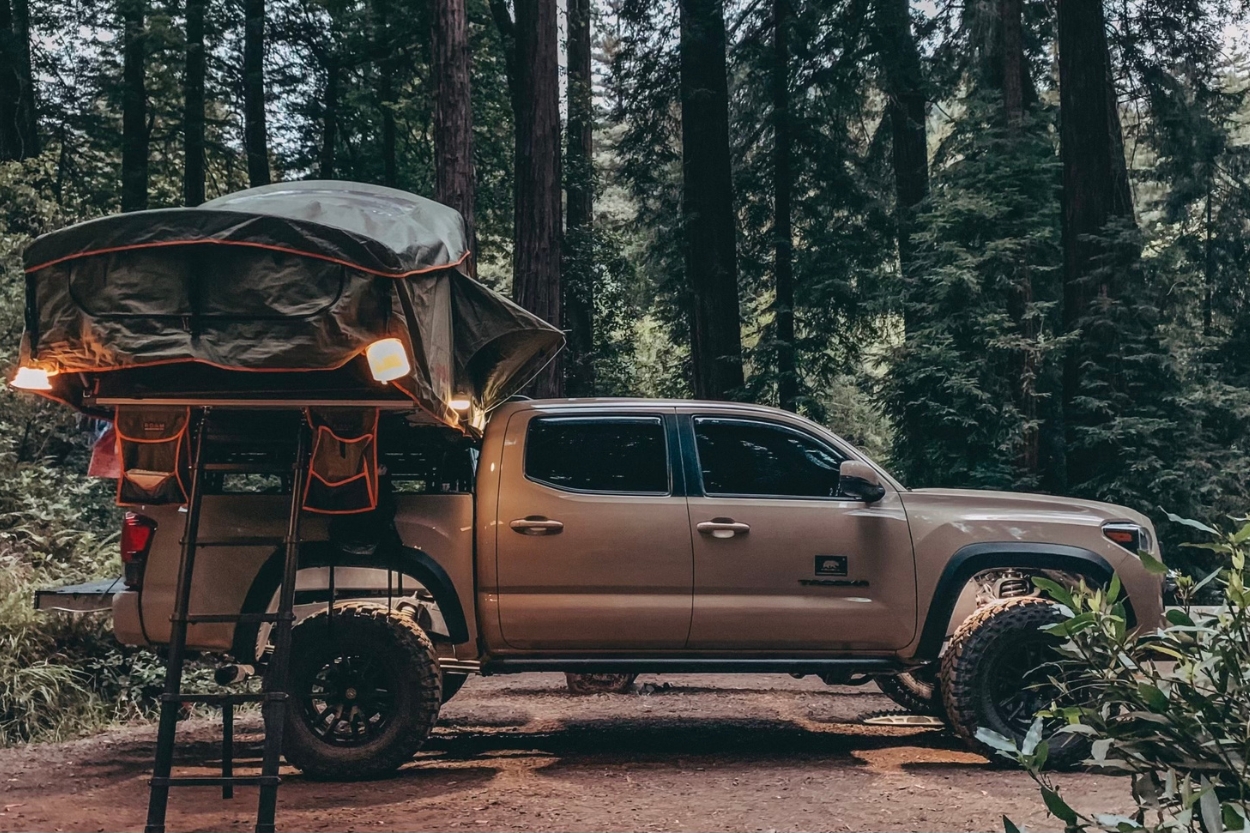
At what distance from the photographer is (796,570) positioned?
23.5 ft

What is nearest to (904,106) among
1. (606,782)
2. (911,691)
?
(911,691)

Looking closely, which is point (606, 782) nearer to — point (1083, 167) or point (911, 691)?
point (911, 691)

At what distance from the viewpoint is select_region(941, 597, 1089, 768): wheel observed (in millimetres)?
6949

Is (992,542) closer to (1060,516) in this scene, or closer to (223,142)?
(1060,516)

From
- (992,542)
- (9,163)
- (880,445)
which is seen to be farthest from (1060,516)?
(880,445)

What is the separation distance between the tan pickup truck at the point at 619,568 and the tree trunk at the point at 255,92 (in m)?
14.0

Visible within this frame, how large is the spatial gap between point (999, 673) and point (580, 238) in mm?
13678

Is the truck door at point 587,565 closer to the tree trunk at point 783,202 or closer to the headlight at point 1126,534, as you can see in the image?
the headlight at point 1126,534

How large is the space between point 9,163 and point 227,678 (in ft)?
37.0

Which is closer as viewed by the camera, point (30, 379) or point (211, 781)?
point (211, 781)

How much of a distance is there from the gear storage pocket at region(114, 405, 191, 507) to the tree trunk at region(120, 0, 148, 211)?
14.8 meters

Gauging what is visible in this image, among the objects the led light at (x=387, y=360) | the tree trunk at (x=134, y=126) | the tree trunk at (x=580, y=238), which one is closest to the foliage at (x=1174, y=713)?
the led light at (x=387, y=360)

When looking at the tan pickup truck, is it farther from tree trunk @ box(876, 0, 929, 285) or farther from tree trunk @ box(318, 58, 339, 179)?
tree trunk @ box(318, 58, 339, 179)

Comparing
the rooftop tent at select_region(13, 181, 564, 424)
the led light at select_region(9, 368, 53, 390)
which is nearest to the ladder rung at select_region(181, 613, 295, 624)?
the rooftop tent at select_region(13, 181, 564, 424)
